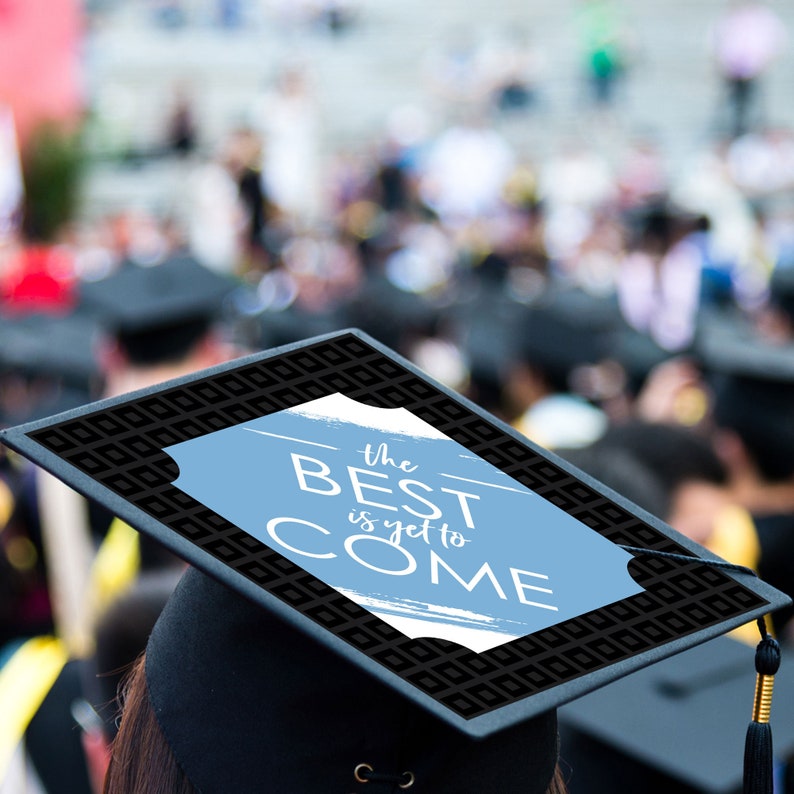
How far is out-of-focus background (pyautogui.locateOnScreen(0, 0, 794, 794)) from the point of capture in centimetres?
354

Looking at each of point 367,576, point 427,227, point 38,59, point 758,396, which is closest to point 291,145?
point 38,59

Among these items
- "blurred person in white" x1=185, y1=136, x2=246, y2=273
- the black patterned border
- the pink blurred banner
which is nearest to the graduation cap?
the black patterned border

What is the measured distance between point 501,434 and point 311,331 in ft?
18.1

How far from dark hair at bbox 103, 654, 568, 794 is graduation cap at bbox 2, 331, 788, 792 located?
0.02 m

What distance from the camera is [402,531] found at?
123cm

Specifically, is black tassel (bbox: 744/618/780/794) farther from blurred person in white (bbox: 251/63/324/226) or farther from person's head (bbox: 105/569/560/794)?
blurred person in white (bbox: 251/63/324/226)

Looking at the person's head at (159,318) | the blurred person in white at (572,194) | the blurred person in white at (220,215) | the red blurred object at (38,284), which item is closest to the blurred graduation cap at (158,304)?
the person's head at (159,318)

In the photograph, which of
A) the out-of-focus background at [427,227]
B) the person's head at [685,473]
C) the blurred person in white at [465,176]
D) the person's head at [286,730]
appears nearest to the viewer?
the person's head at [286,730]

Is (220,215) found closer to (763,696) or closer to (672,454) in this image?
(672,454)

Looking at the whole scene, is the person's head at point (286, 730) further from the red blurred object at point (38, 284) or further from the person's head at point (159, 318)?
the red blurred object at point (38, 284)

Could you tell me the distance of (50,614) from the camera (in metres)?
3.58

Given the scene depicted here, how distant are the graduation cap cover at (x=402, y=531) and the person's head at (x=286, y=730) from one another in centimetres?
12

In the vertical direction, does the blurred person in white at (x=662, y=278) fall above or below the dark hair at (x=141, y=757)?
below

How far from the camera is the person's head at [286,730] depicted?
1261 millimetres
